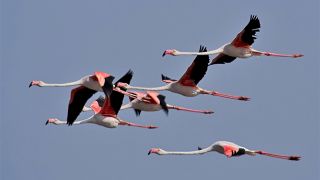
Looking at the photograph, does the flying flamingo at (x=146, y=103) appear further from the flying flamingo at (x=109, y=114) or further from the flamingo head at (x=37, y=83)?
the flamingo head at (x=37, y=83)

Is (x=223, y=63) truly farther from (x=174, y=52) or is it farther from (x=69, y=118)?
(x=69, y=118)

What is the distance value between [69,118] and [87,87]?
1991 millimetres

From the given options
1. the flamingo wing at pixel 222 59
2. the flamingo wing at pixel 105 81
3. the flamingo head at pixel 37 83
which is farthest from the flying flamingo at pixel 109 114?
the flamingo wing at pixel 222 59

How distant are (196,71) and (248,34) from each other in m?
2.24

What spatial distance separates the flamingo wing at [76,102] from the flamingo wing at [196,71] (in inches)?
131

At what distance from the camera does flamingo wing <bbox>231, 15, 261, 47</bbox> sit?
4775cm

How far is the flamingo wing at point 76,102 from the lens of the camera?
4881 centimetres

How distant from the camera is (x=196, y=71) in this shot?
48.4m

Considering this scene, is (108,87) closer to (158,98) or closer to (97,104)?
(158,98)

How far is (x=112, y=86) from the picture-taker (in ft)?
148

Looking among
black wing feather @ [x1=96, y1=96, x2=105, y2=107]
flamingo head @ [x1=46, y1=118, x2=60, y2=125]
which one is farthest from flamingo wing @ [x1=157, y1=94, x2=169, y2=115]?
flamingo head @ [x1=46, y1=118, x2=60, y2=125]

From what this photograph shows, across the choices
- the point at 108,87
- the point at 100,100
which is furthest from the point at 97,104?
the point at 108,87

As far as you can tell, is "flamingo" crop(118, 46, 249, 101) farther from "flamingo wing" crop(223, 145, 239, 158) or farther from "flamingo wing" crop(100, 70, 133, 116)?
"flamingo wing" crop(223, 145, 239, 158)

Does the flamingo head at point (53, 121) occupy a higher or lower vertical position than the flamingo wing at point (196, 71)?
lower
